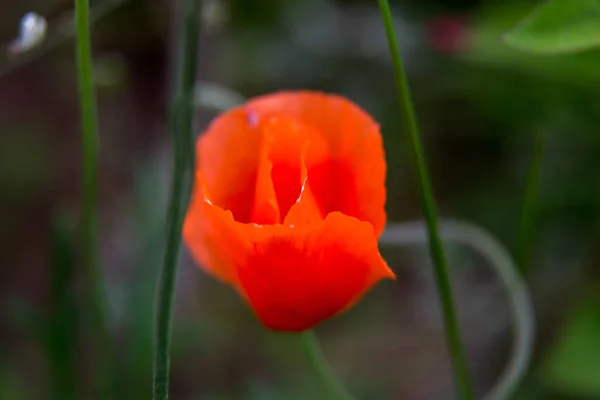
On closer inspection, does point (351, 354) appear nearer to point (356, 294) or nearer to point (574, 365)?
point (574, 365)

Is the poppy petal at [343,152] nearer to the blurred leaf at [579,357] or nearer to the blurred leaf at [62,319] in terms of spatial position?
the blurred leaf at [62,319]

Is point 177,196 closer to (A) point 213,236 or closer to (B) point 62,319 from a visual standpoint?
(A) point 213,236

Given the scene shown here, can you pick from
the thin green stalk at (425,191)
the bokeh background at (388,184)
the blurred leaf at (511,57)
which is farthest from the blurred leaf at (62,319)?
the blurred leaf at (511,57)

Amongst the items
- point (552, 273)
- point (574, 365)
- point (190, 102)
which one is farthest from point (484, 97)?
point (190, 102)

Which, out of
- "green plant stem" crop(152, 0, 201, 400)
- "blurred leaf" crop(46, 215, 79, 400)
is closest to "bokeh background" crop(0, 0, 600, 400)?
"blurred leaf" crop(46, 215, 79, 400)

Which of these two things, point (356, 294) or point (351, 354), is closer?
point (356, 294)

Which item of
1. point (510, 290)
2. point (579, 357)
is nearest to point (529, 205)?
point (510, 290)
